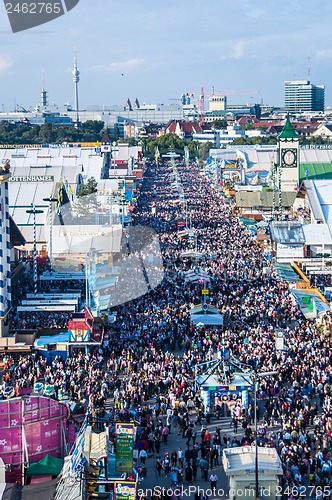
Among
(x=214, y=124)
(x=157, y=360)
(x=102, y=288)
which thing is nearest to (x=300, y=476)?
(x=157, y=360)

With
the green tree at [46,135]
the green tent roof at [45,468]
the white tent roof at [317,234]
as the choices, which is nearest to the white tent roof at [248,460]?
the green tent roof at [45,468]

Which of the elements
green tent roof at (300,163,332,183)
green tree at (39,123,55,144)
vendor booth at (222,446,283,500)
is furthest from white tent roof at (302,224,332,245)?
green tree at (39,123,55,144)

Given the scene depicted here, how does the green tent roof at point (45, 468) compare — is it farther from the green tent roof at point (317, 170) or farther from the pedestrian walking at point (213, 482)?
the green tent roof at point (317, 170)

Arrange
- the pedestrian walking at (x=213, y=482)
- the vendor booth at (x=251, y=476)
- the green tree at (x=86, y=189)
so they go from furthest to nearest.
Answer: the green tree at (x=86, y=189) → the pedestrian walking at (x=213, y=482) → the vendor booth at (x=251, y=476)

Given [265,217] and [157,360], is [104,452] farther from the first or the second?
[265,217]

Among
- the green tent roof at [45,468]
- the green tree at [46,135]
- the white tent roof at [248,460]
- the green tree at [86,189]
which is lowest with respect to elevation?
the green tree at [46,135]

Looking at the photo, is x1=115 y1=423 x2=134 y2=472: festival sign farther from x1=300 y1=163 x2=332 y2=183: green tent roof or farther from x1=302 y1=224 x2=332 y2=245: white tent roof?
x1=300 y1=163 x2=332 y2=183: green tent roof
